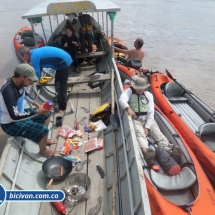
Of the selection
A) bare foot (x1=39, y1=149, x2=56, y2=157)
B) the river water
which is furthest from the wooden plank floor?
the river water

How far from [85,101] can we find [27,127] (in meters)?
2.55

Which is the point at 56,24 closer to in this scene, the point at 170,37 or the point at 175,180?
the point at 170,37

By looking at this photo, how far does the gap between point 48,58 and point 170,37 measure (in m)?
14.5

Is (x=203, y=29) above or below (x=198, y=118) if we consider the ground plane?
below

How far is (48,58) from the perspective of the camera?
4840 millimetres

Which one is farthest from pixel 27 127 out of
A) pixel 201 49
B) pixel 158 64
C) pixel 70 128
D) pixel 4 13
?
pixel 4 13

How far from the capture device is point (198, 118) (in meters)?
6.01

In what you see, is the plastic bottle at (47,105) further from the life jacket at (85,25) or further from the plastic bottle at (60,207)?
the life jacket at (85,25)

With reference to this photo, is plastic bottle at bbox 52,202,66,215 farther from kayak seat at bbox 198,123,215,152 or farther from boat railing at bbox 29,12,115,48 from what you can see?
boat railing at bbox 29,12,115,48

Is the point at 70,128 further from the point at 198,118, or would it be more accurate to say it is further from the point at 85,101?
the point at 198,118

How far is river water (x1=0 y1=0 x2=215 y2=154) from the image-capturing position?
11.0 meters

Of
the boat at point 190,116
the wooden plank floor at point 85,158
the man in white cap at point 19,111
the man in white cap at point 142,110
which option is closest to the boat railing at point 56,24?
the wooden plank floor at point 85,158

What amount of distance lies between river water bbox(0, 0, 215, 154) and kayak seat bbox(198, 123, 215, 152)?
12.1ft

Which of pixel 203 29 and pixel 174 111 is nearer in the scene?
pixel 174 111
